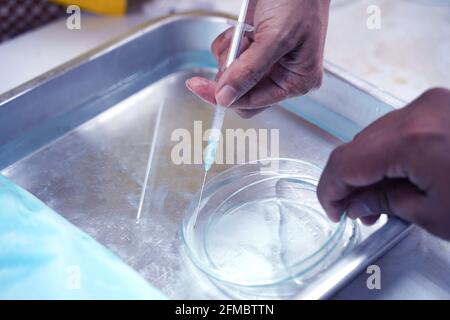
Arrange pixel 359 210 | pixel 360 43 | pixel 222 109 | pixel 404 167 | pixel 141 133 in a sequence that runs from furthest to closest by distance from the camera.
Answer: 1. pixel 360 43
2. pixel 141 133
3. pixel 222 109
4. pixel 359 210
5. pixel 404 167

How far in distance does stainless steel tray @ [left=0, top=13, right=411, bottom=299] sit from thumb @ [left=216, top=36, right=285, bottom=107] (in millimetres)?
165

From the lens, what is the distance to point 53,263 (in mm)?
668

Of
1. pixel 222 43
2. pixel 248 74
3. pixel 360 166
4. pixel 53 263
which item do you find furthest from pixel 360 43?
pixel 53 263

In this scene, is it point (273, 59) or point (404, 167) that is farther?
point (273, 59)

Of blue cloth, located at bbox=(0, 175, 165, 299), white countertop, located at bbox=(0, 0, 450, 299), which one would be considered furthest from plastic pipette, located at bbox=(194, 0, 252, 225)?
white countertop, located at bbox=(0, 0, 450, 299)

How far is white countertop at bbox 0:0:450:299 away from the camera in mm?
1067

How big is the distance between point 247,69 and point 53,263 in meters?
0.36

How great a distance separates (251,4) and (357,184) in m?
0.37

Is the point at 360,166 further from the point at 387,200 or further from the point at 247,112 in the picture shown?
the point at 247,112

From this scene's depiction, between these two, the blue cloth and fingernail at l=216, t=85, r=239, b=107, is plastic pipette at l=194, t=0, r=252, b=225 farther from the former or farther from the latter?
the blue cloth

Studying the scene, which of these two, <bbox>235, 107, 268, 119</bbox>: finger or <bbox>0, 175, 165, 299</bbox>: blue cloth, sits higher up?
<bbox>235, 107, 268, 119</bbox>: finger

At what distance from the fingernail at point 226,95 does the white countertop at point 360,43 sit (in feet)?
1.43

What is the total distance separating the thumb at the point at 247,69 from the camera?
2.41ft
